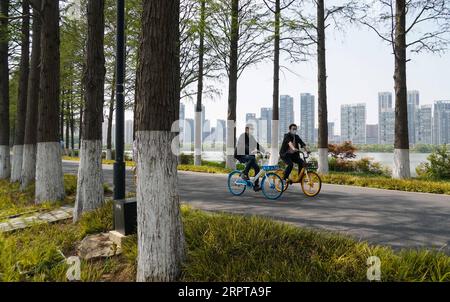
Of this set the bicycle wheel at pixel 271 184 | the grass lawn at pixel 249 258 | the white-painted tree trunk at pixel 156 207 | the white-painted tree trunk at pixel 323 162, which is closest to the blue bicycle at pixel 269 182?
the bicycle wheel at pixel 271 184

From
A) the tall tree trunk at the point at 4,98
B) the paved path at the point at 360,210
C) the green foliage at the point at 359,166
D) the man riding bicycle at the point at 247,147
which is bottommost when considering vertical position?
the paved path at the point at 360,210

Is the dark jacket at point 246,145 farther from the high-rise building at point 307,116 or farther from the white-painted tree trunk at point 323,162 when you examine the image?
the high-rise building at point 307,116

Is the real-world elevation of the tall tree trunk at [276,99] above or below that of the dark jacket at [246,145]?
above

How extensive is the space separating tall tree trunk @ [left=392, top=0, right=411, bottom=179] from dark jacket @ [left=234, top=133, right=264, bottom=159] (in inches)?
268

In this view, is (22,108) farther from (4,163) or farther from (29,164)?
(29,164)

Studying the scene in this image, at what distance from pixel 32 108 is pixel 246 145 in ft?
26.7

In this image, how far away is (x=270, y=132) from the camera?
57.6 feet

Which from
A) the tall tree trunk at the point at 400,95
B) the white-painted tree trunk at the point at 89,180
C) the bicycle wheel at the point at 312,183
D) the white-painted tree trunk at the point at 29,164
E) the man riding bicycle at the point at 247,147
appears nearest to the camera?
the white-painted tree trunk at the point at 89,180

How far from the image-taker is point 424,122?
2834 cm

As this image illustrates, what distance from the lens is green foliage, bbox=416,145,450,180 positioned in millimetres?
13227

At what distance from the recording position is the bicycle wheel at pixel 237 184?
934 centimetres

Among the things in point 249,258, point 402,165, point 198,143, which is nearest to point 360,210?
point 249,258

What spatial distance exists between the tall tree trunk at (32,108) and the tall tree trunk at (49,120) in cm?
279

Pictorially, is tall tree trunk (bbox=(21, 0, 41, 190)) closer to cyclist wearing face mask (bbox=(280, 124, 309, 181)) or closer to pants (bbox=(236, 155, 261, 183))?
pants (bbox=(236, 155, 261, 183))
